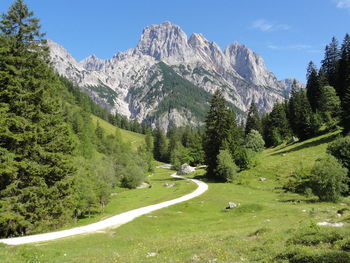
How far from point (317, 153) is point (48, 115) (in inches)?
2108

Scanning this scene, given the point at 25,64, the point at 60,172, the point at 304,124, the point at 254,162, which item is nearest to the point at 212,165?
the point at 254,162

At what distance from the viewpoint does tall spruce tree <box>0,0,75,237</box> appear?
2589 centimetres

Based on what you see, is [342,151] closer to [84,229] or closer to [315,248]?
[315,248]

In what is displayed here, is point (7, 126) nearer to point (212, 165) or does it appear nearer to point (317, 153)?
point (212, 165)

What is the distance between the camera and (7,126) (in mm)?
26375

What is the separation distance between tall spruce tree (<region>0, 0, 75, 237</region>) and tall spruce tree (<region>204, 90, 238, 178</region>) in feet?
133

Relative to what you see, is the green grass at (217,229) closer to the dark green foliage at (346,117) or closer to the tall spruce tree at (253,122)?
the dark green foliage at (346,117)

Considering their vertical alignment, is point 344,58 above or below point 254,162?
above

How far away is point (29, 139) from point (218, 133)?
4668 centimetres

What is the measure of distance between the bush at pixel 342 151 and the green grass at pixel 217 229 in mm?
8354

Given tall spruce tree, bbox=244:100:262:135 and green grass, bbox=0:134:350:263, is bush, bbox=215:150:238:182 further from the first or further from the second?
tall spruce tree, bbox=244:100:262:135

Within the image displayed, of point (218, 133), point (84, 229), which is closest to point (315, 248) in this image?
point (84, 229)

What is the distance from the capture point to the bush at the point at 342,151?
4224cm

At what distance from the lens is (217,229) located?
25578mm
